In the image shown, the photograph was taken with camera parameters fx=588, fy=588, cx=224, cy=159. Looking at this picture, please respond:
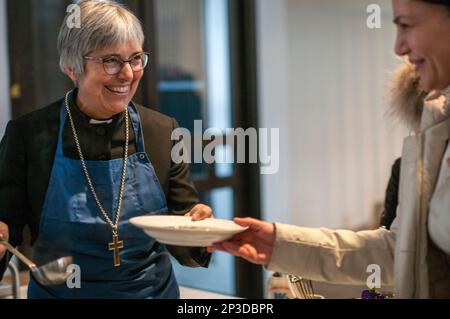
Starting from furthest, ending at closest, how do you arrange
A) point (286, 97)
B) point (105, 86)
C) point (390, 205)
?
point (286, 97) < point (390, 205) < point (105, 86)

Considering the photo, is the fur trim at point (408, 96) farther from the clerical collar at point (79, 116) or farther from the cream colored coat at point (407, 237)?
the clerical collar at point (79, 116)

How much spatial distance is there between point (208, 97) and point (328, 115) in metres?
0.42

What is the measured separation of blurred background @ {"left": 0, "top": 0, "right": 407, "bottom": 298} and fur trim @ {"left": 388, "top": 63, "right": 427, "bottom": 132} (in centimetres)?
28

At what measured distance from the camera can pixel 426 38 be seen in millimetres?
897

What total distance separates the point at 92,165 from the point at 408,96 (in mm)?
592

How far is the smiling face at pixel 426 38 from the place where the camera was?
0.89 metres

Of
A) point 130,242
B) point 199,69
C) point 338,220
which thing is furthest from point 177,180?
point 199,69

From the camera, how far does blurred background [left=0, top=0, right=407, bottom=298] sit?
155cm

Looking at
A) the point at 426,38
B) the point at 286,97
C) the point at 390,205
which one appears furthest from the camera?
the point at 286,97

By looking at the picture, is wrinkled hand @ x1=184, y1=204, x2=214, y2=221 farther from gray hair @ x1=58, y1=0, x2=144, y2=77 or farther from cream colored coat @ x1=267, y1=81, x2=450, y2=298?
gray hair @ x1=58, y1=0, x2=144, y2=77

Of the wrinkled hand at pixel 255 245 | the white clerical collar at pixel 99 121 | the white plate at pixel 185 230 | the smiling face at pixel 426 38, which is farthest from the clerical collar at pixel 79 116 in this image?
the smiling face at pixel 426 38

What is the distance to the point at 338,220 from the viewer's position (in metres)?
1.74

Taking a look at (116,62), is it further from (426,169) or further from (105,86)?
(426,169)

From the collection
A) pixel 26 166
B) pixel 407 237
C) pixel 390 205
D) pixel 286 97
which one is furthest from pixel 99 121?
pixel 286 97
